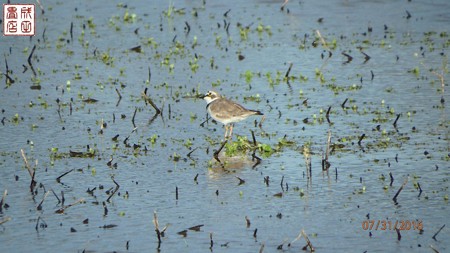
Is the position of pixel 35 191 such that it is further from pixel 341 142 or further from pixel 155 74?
pixel 155 74

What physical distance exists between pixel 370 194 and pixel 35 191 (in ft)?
15.8

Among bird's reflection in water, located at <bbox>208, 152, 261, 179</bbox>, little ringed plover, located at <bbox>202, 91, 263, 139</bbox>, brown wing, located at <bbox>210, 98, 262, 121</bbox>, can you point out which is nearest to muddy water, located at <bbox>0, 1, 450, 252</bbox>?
bird's reflection in water, located at <bbox>208, 152, 261, 179</bbox>

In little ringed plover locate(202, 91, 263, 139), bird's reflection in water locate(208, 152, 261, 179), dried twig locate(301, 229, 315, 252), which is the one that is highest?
little ringed plover locate(202, 91, 263, 139)

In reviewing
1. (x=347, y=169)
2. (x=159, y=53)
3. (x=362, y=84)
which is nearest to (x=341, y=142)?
(x=347, y=169)

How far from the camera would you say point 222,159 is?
16.8 metres
